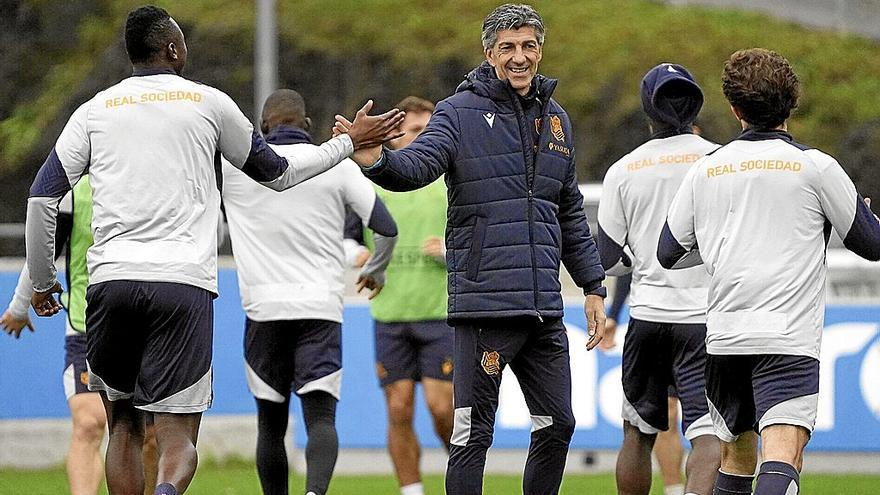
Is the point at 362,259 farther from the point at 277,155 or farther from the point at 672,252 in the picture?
the point at 672,252

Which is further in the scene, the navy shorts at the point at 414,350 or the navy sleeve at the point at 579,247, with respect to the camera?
the navy shorts at the point at 414,350

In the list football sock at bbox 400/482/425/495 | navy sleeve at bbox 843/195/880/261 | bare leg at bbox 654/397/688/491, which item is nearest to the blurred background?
football sock at bbox 400/482/425/495

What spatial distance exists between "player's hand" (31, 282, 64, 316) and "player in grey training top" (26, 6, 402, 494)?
0.31 m

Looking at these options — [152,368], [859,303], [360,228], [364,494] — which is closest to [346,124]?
[152,368]

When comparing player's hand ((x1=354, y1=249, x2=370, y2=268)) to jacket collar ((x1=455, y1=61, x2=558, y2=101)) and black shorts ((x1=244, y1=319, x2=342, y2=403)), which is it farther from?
jacket collar ((x1=455, y1=61, x2=558, y2=101))

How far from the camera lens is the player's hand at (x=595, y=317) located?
24.5 feet

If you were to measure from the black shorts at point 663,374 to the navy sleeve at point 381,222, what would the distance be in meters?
1.60

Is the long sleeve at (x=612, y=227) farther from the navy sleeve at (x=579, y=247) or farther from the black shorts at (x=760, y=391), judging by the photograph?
the black shorts at (x=760, y=391)

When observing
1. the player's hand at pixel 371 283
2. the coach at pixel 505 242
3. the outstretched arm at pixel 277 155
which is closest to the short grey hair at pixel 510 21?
the coach at pixel 505 242

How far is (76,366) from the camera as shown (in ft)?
29.2

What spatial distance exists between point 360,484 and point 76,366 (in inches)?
148

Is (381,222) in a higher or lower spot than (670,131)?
lower

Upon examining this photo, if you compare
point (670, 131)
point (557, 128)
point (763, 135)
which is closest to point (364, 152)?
point (557, 128)

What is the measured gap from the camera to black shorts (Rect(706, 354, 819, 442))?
6348 mm
